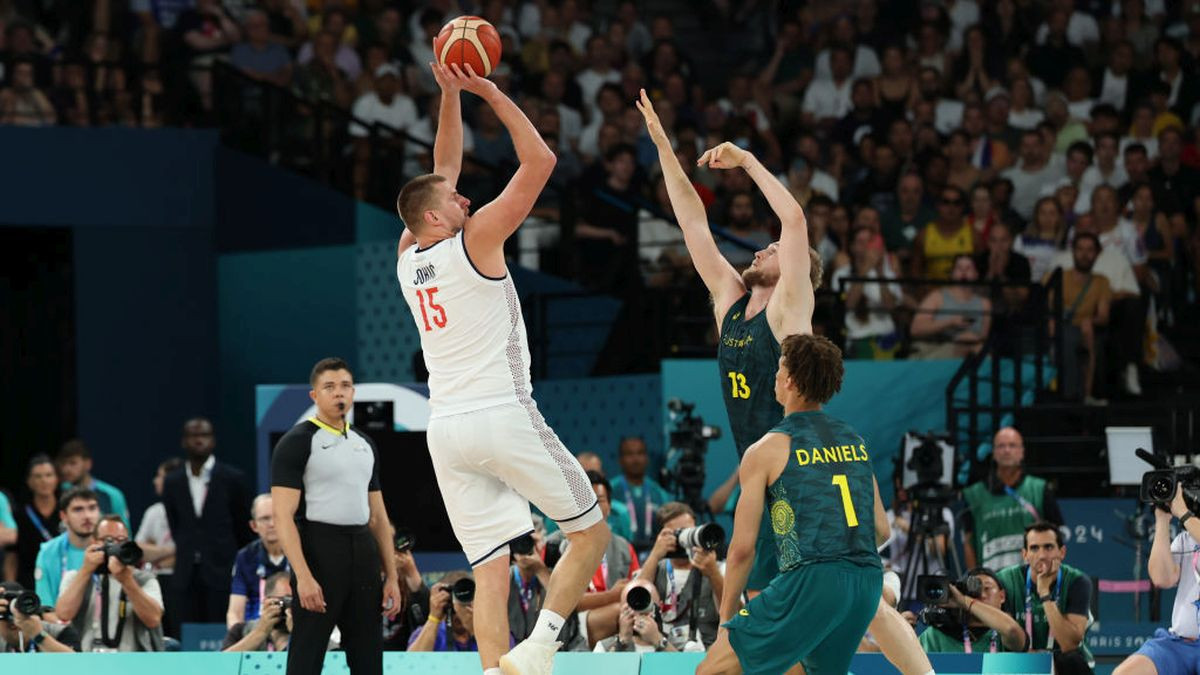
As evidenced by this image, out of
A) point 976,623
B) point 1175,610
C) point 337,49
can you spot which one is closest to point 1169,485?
point 1175,610

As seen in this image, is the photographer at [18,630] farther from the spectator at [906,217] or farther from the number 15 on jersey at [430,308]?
the spectator at [906,217]

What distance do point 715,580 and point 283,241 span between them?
8.37 m

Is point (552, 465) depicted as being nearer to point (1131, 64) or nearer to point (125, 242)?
point (125, 242)

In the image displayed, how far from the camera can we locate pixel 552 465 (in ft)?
27.5

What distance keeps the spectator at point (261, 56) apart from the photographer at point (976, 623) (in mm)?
9382

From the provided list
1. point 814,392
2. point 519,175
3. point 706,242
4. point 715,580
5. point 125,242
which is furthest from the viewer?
point 125,242

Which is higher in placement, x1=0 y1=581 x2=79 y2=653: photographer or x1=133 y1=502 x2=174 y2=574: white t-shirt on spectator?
x1=133 y1=502 x2=174 y2=574: white t-shirt on spectator

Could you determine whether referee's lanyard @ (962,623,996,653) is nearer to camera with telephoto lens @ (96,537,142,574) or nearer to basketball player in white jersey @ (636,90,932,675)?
basketball player in white jersey @ (636,90,932,675)

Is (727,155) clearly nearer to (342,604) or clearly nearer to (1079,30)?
(342,604)

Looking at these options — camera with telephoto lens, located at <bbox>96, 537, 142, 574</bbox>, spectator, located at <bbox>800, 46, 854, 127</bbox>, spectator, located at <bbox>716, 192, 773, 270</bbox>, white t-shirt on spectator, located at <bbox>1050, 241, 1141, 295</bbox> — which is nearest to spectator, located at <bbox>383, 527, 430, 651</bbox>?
camera with telephoto lens, located at <bbox>96, 537, 142, 574</bbox>

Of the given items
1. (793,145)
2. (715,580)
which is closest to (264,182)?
(793,145)

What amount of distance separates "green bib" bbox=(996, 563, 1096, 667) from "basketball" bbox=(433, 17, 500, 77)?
4.29 m

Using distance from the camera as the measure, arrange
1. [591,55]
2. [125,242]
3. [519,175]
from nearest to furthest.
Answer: [519,175] → [125,242] → [591,55]

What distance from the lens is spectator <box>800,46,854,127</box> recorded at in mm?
18516
